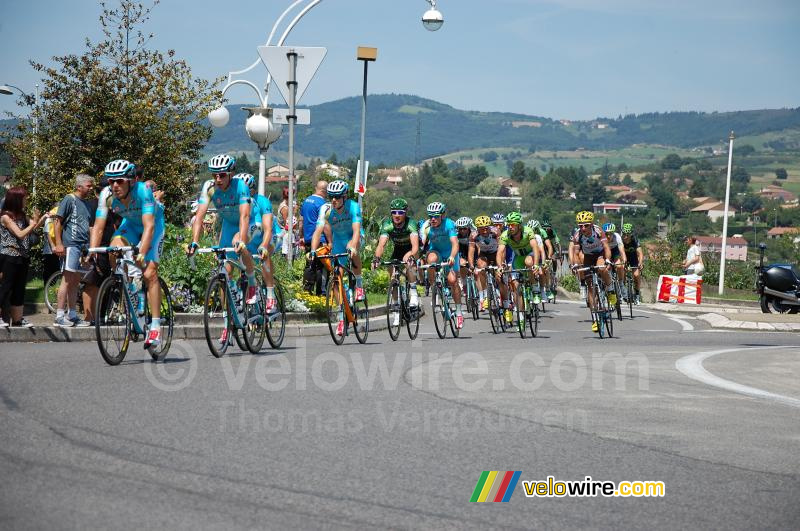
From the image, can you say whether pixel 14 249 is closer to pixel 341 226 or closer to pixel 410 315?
pixel 341 226

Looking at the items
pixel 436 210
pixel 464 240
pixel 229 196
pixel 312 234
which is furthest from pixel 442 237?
pixel 464 240

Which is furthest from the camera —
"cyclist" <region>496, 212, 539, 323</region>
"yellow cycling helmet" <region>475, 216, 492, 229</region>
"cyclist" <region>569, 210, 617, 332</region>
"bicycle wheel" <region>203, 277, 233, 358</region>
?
"yellow cycling helmet" <region>475, 216, 492, 229</region>

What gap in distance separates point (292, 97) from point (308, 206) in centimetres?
171

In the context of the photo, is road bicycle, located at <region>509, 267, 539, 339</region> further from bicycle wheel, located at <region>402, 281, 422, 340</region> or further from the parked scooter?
the parked scooter

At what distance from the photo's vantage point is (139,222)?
36.3 feet

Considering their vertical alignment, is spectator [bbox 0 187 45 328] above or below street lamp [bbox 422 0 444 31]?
below

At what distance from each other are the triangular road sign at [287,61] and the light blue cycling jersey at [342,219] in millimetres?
3710

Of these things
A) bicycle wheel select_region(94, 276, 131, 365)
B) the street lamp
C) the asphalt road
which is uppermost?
the street lamp

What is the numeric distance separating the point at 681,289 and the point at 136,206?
81.2 feet

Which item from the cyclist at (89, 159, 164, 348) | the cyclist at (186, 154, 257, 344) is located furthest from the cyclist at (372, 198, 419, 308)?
the cyclist at (89, 159, 164, 348)

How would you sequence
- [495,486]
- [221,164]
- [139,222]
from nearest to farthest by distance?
[495,486] → [139,222] → [221,164]

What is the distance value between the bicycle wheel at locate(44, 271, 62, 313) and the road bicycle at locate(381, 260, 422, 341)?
15.9 feet

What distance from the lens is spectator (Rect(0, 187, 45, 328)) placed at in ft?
45.0

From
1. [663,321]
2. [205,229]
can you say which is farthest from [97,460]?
[663,321]
